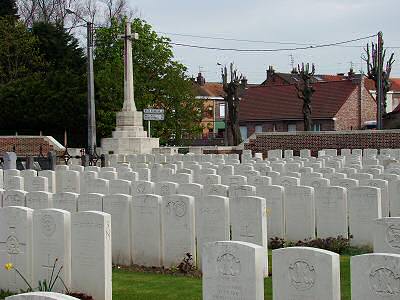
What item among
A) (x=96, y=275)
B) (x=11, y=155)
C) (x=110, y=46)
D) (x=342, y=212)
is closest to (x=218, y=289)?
(x=96, y=275)

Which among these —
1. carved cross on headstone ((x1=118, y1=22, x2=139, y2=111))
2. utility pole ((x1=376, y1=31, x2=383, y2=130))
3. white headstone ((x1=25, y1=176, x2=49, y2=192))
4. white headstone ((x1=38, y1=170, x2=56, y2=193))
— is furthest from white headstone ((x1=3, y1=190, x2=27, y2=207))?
utility pole ((x1=376, y1=31, x2=383, y2=130))

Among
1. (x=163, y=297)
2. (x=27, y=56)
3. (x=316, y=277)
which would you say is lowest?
(x=163, y=297)

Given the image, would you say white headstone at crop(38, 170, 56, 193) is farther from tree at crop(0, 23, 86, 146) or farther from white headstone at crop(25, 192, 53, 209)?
tree at crop(0, 23, 86, 146)

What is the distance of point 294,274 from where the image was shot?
219 inches

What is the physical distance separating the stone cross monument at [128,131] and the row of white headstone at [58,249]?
21.9 metres

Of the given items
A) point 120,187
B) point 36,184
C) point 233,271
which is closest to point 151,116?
point 36,184

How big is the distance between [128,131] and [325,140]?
8184mm

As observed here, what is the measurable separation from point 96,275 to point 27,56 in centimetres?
3870

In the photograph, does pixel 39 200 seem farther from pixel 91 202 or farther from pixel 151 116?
pixel 151 116

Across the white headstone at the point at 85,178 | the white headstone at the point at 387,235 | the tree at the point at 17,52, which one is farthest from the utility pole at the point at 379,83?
the white headstone at the point at 387,235

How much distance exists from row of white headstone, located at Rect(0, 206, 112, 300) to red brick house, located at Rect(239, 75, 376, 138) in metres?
43.9

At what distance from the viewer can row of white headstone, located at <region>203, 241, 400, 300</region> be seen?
16.6 ft

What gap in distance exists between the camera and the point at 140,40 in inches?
1626

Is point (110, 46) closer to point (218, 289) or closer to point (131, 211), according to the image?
point (131, 211)
